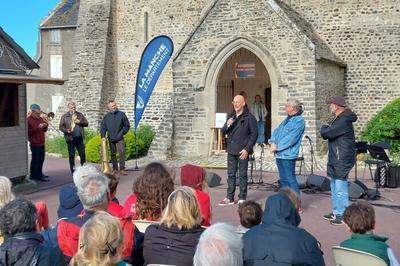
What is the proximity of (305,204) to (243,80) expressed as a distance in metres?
11.8

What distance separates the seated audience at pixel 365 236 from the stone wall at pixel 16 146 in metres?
9.32

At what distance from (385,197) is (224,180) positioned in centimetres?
397

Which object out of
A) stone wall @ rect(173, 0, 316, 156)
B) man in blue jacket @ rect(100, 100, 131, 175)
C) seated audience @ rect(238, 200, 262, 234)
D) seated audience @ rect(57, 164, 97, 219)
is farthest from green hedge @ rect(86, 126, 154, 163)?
seated audience @ rect(238, 200, 262, 234)

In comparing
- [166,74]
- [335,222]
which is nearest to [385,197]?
[335,222]

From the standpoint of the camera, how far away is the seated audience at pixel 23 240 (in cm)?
349

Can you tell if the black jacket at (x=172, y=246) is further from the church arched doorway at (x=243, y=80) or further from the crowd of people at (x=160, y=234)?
the church arched doorway at (x=243, y=80)

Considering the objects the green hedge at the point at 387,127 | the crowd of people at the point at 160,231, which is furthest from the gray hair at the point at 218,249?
the green hedge at the point at 387,127

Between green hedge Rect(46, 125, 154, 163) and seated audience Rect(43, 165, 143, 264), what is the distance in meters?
12.7

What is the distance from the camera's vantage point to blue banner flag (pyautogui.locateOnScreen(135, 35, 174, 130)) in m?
14.6

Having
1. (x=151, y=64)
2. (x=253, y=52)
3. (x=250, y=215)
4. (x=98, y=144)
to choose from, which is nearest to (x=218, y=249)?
(x=250, y=215)

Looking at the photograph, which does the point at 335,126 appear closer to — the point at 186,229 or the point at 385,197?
the point at 385,197

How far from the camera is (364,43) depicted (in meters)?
18.9

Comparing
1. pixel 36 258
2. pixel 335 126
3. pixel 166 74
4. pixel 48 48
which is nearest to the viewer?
pixel 36 258

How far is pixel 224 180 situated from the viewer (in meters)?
13.0
